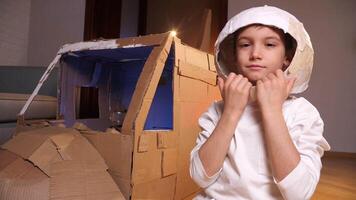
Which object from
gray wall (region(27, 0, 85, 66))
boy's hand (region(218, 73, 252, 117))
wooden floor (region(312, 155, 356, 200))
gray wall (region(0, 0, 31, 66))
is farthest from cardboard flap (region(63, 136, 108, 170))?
gray wall (region(0, 0, 31, 66))

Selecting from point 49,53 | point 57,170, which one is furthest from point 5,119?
point 49,53

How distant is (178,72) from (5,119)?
0.92 meters

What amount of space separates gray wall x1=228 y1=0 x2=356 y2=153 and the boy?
6.04 feet

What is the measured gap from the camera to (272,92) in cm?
49

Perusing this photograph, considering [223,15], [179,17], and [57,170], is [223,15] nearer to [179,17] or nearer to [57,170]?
[179,17]

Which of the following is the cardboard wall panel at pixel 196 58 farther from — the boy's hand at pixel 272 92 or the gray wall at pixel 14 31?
the gray wall at pixel 14 31

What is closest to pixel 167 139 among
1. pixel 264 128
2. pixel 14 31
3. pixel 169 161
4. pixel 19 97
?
pixel 169 161

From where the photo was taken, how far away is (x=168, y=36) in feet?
2.72

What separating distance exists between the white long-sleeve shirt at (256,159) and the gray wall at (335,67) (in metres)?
1.86

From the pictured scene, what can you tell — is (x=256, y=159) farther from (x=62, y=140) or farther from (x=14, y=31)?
(x=14, y=31)

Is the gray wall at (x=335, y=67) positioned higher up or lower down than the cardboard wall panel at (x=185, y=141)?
higher up

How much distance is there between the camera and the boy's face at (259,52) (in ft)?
1.73

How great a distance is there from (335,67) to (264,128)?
2006 mm

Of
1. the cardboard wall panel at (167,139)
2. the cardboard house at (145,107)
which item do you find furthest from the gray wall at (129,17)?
the cardboard wall panel at (167,139)
